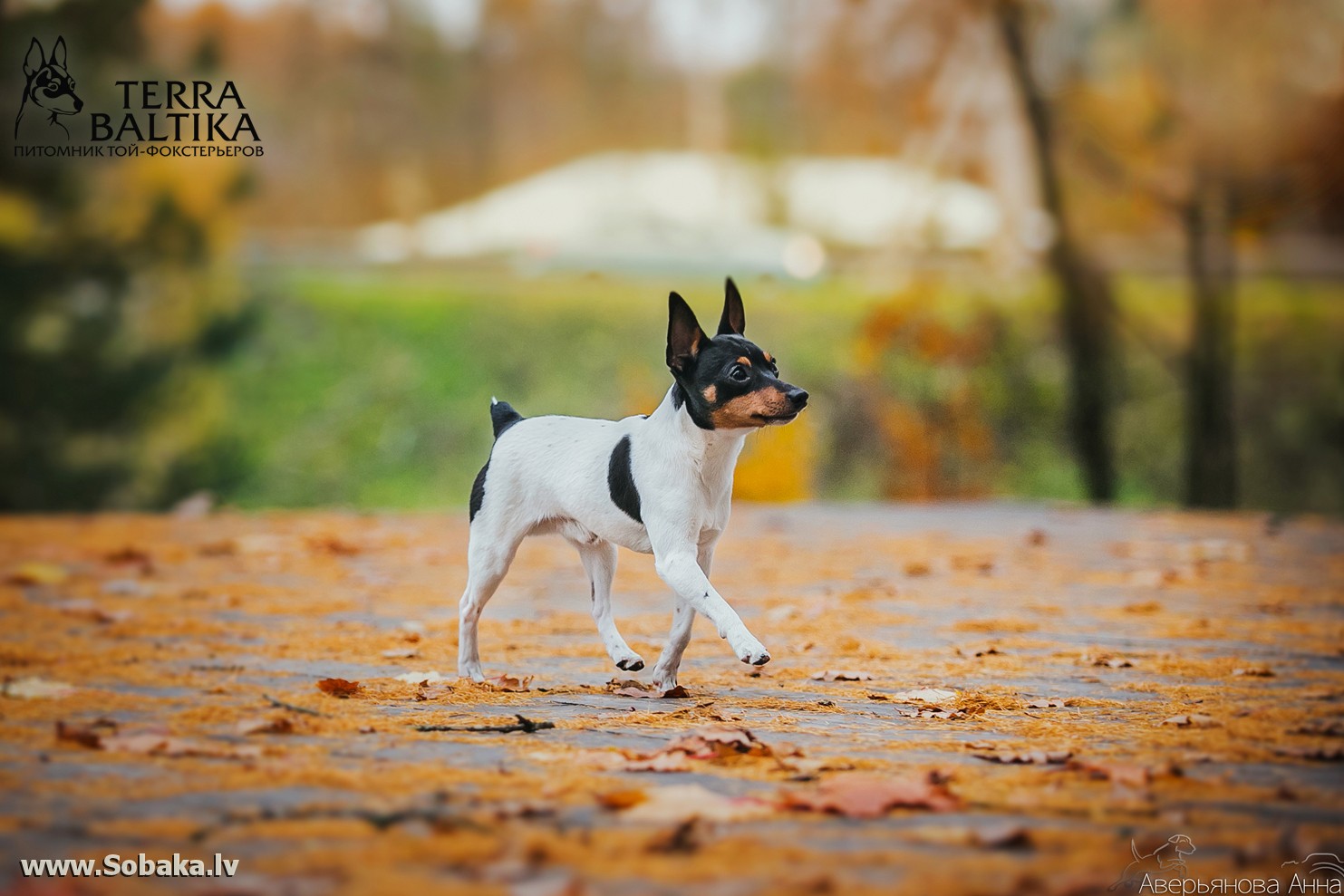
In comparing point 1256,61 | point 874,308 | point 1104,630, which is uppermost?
point 1256,61

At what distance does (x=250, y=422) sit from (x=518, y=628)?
847cm

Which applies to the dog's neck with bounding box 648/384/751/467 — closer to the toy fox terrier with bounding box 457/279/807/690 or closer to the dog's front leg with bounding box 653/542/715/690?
the toy fox terrier with bounding box 457/279/807/690

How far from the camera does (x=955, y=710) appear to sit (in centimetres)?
411

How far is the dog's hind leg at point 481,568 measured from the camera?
4.54 metres

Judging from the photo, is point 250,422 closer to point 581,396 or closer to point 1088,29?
point 581,396

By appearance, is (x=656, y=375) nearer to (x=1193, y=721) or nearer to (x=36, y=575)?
(x=36, y=575)

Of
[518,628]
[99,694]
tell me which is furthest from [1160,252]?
[99,694]

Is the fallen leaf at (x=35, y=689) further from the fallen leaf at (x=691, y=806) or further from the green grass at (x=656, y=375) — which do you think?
the green grass at (x=656, y=375)

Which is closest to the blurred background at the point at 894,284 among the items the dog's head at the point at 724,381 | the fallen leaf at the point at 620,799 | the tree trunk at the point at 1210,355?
the tree trunk at the point at 1210,355

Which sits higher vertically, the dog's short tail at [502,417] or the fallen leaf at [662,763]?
the dog's short tail at [502,417]

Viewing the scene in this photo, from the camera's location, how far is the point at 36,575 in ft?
24.2

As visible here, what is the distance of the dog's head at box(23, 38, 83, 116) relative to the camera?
Answer: 10.7m

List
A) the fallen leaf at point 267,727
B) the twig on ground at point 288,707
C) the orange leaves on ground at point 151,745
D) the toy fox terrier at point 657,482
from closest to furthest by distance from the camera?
the orange leaves on ground at point 151,745 < the fallen leaf at point 267,727 < the twig on ground at point 288,707 < the toy fox terrier at point 657,482

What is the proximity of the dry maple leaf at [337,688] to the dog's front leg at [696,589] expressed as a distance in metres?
1.04
